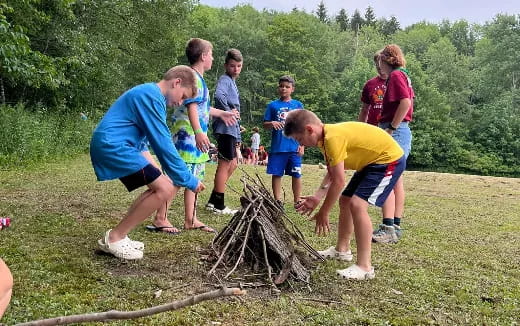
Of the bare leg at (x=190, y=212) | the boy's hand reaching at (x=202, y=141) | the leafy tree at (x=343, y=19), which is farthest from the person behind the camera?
the leafy tree at (x=343, y=19)

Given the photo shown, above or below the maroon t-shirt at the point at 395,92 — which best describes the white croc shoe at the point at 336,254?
below

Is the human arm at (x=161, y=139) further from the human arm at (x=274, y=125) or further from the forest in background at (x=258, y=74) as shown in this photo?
the forest in background at (x=258, y=74)

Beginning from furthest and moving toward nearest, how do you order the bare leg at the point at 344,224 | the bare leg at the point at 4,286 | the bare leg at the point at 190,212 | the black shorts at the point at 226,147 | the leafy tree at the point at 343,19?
the leafy tree at the point at 343,19, the black shorts at the point at 226,147, the bare leg at the point at 190,212, the bare leg at the point at 344,224, the bare leg at the point at 4,286

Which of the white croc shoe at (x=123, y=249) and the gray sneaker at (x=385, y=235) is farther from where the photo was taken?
the gray sneaker at (x=385, y=235)

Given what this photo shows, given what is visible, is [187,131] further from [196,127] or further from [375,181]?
[375,181]

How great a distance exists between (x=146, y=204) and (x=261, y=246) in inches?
34.7

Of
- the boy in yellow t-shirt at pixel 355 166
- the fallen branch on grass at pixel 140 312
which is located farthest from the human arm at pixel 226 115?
the fallen branch on grass at pixel 140 312

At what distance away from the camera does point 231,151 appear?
5.77 m

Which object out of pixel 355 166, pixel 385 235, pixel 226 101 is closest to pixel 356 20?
pixel 226 101

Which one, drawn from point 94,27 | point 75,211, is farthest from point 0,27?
point 94,27

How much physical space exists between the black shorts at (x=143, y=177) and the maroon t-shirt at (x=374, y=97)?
2825 mm

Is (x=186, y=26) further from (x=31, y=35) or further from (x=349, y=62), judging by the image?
(x=349, y=62)

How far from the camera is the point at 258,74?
1911 inches

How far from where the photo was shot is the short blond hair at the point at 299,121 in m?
3.59
